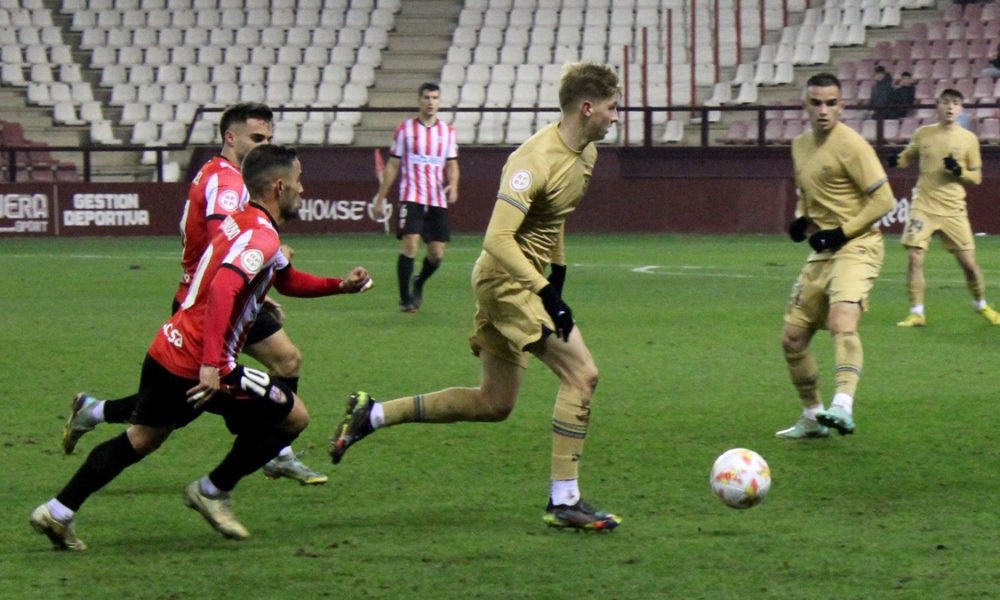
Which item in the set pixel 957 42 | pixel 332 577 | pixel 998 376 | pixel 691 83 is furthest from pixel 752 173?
pixel 332 577

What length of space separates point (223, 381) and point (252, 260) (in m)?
0.50

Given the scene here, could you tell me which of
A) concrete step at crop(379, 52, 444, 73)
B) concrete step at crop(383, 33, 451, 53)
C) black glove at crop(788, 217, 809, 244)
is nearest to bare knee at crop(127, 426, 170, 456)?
black glove at crop(788, 217, 809, 244)

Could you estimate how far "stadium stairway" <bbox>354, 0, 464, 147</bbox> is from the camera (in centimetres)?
3131

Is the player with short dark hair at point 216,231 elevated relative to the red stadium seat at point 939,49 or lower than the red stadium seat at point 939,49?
lower

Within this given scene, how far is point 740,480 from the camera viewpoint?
21.2 feet

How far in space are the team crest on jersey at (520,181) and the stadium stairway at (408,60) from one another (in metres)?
24.6

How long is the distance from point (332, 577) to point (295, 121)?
88.3 ft

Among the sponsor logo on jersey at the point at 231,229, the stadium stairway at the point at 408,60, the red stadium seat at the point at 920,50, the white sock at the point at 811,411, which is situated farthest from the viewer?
the stadium stairway at the point at 408,60

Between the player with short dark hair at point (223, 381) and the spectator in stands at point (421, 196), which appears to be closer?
the player with short dark hair at point (223, 381)

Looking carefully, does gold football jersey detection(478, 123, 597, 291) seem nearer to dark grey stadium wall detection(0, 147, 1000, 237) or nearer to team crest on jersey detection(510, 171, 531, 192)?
team crest on jersey detection(510, 171, 531, 192)

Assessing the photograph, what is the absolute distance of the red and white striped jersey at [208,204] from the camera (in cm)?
698

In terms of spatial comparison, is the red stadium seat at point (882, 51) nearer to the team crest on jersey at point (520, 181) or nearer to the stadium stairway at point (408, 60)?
the stadium stairway at point (408, 60)

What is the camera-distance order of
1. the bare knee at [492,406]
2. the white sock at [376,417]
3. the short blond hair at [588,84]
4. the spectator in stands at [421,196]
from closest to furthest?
the short blond hair at [588,84]
the bare knee at [492,406]
the white sock at [376,417]
the spectator in stands at [421,196]

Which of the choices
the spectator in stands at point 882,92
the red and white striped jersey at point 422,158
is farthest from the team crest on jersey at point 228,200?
the spectator in stands at point 882,92
